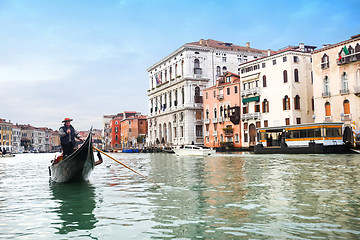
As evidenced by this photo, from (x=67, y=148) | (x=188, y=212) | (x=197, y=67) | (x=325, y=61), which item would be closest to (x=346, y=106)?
(x=325, y=61)

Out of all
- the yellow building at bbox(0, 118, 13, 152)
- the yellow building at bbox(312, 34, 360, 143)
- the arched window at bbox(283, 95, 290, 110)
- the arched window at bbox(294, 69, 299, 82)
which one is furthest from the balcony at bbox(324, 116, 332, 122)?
the yellow building at bbox(0, 118, 13, 152)

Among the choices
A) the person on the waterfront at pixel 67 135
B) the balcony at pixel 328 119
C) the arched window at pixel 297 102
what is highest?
the arched window at pixel 297 102

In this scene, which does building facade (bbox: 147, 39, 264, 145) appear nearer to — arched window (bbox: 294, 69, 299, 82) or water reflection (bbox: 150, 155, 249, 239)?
arched window (bbox: 294, 69, 299, 82)

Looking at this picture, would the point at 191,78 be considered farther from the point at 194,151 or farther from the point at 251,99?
the point at 194,151

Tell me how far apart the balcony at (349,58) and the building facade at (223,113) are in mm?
15144

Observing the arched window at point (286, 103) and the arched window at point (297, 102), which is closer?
the arched window at point (297, 102)

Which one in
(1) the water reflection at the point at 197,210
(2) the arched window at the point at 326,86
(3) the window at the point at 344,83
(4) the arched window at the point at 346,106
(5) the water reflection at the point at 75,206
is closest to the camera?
(1) the water reflection at the point at 197,210

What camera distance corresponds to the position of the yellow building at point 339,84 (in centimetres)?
3161

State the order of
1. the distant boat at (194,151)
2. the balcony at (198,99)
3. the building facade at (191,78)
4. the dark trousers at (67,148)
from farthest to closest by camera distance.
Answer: the balcony at (198,99) → the building facade at (191,78) → the distant boat at (194,151) → the dark trousers at (67,148)

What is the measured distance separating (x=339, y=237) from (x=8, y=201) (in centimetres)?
655

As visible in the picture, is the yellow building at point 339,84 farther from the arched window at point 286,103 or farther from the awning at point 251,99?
the awning at point 251,99

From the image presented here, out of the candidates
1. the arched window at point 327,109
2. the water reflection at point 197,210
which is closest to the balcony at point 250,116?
the arched window at point 327,109

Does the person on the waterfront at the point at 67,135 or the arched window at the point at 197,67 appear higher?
the arched window at the point at 197,67

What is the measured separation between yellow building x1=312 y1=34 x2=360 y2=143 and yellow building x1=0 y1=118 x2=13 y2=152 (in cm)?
7774
